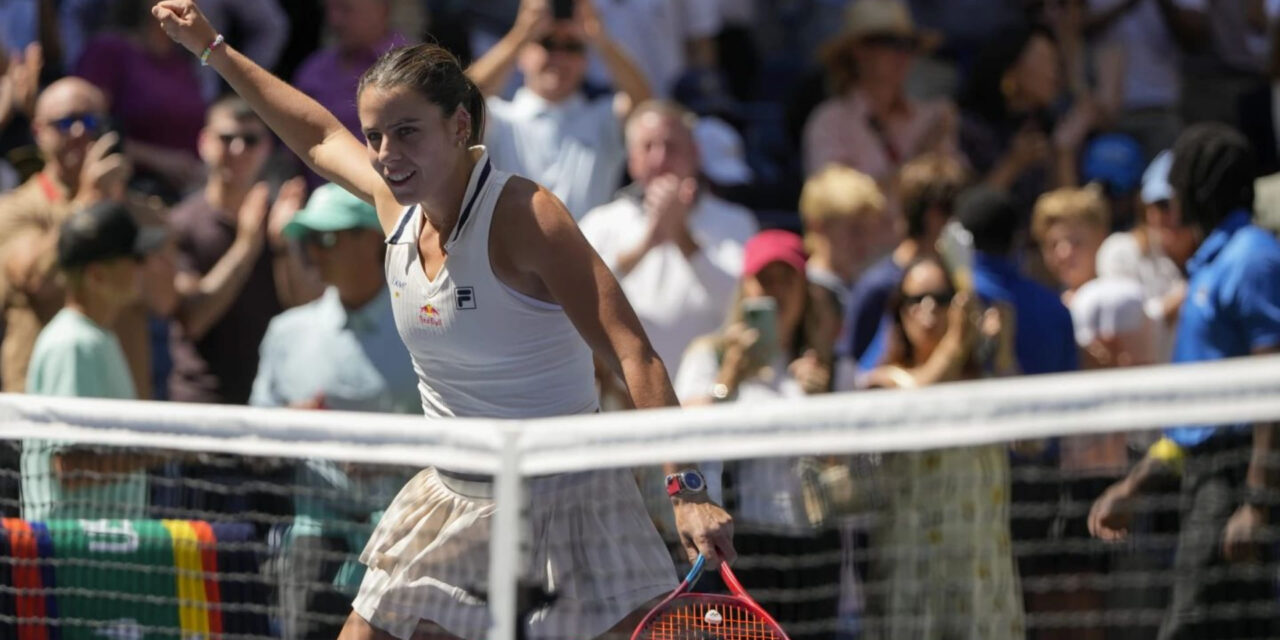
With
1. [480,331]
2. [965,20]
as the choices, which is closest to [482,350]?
[480,331]

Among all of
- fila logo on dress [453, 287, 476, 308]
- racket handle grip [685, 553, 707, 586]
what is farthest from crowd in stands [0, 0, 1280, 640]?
racket handle grip [685, 553, 707, 586]

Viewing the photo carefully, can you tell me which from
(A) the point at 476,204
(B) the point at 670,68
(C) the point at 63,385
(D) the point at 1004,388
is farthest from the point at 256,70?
(B) the point at 670,68

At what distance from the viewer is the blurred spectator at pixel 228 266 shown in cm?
775

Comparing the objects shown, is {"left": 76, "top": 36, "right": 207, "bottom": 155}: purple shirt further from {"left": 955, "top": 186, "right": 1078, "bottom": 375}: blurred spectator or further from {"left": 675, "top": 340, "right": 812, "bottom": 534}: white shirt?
{"left": 955, "top": 186, "right": 1078, "bottom": 375}: blurred spectator

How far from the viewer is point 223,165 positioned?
26.8ft

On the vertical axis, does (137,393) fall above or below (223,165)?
below

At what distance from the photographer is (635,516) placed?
14.8 ft

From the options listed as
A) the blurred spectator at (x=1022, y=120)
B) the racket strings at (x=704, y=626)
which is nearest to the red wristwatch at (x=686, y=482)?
the racket strings at (x=704, y=626)

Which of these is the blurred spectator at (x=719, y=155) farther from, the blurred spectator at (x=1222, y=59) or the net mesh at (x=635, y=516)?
the blurred spectator at (x=1222, y=59)

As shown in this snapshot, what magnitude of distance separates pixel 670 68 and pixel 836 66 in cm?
84

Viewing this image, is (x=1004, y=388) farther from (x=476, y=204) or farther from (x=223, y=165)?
(x=223, y=165)

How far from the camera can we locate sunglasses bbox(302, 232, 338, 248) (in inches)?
266

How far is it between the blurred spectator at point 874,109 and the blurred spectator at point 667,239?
1529 millimetres

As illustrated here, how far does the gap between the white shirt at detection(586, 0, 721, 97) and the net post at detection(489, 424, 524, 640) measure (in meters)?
5.57
